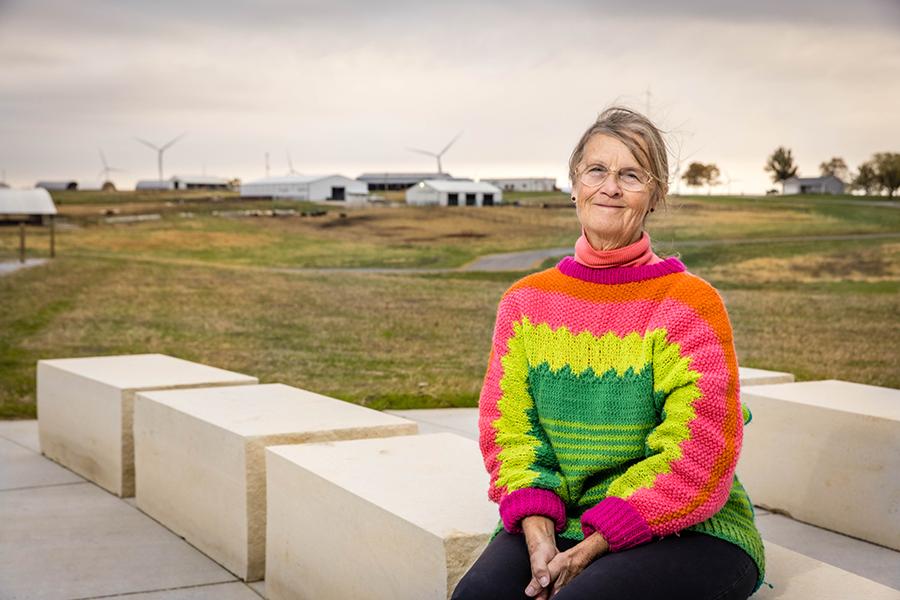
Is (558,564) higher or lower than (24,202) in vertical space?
lower

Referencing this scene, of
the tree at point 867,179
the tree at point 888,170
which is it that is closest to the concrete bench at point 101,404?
the tree at point 888,170

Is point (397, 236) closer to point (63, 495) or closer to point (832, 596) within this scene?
point (63, 495)

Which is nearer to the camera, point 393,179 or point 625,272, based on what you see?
point 625,272

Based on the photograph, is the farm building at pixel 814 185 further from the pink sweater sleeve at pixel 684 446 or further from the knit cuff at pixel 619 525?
the knit cuff at pixel 619 525

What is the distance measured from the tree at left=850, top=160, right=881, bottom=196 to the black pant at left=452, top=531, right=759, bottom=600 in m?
31.7

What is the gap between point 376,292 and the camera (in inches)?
931

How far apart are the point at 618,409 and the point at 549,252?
109 ft

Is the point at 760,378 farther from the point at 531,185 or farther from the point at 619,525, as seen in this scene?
the point at 531,185

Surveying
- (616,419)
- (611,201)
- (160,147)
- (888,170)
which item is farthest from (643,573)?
(160,147)

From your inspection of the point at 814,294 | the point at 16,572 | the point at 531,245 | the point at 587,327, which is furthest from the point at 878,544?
the point at 531,245

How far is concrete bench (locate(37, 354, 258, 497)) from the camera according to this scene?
5801 mm

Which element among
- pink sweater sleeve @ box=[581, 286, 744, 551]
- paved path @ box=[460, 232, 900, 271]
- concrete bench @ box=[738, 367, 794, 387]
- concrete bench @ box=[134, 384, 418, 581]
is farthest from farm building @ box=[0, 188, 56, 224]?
pink sweater sleeve @ box=[581, 286, 744, 551]

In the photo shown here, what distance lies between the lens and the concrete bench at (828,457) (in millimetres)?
4992

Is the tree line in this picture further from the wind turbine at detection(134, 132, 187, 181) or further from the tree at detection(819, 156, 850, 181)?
the wind turbine at detection(134, 132, 187, 181)
